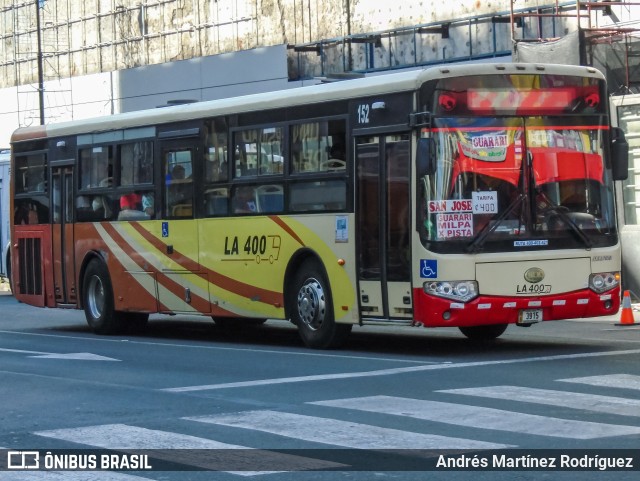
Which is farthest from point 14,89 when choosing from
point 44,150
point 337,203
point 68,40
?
point 337,203

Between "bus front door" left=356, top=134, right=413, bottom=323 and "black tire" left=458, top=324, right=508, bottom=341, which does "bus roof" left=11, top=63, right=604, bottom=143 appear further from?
"black tire" left=458, top=324, right=508, bottom=341

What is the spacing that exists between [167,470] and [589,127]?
355 inches

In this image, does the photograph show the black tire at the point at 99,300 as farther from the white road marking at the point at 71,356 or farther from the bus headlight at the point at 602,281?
the bus headlight at the point at 602,281

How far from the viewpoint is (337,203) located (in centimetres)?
1678

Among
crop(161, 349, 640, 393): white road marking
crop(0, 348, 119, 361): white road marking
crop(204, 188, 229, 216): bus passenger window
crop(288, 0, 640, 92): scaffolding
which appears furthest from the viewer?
crop(288, 0, 640, 92): scaffolding

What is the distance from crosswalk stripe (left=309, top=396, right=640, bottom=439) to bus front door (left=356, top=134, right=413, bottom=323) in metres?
3.88

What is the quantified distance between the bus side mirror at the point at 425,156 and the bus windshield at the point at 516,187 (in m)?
0.06

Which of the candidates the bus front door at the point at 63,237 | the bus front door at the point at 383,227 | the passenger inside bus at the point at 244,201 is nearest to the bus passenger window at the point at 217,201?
the passenger inside bus at the point at 244,201

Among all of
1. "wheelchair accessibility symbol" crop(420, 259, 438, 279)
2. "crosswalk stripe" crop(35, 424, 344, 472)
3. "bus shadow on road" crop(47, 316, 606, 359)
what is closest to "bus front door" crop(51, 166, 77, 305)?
"bus shadow on road" crop(47, 316, 606, 359)

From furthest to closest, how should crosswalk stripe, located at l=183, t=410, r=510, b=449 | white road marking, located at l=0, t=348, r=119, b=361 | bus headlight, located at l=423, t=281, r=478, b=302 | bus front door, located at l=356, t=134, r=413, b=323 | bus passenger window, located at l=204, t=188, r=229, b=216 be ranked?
bus passenger window, located at l=204, t=188, r=229, b=216 < white road marking, located at l=0, t=348, r=119, b=361 < bus front door, located at l=356, t=134, r=413, b=323 < bus headlight, located at l=423, t=281, r=478, b=302 < crosswalk stripe, located at l=183, t=410, r=510, b=449

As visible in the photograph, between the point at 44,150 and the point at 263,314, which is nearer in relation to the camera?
the point at 263,314

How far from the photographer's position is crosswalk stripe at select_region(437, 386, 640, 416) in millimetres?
11070

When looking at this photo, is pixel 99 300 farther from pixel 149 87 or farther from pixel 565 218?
pixel 149 87

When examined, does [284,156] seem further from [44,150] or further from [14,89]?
[14,89]
